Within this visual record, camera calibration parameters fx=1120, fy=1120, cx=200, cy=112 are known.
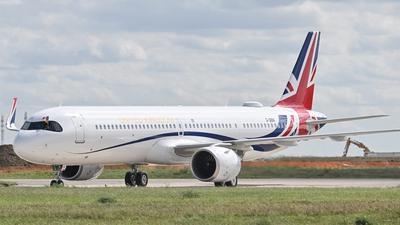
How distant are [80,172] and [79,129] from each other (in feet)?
15.5

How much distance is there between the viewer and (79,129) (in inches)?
1876

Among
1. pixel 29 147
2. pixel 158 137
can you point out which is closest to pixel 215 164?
pixel 158 137

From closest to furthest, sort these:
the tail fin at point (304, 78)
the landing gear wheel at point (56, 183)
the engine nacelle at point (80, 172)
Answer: the landing gear wheel at point (56, 183)
the engine nacelle at point (80, 172)
the tail fin at point (304, 78)

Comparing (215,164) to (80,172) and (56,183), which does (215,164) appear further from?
(56,183)

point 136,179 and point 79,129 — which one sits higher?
point 79,129

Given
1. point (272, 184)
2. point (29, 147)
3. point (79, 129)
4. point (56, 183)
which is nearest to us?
point (29, 147)

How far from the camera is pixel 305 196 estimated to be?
37.0 meters

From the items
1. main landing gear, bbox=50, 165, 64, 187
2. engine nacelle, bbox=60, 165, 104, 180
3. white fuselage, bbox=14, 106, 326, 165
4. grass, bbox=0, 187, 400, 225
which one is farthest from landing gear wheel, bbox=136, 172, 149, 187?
grass, bbox=0, 187, 400, 225

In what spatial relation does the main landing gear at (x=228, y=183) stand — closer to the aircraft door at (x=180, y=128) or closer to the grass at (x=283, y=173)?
the aircraft door at (x=180, y=128)

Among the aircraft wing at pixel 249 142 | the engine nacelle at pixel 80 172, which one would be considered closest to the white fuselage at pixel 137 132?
the aircraft wing at pixel 249 142

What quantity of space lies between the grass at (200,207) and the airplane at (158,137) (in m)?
7.88

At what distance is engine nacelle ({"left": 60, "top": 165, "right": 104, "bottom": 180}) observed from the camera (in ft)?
170

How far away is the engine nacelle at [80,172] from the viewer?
5191 cm

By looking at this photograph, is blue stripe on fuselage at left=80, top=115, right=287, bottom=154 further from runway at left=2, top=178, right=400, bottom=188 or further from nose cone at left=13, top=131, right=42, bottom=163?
nose cone at left=13, top=131, right=42, bottom=163
